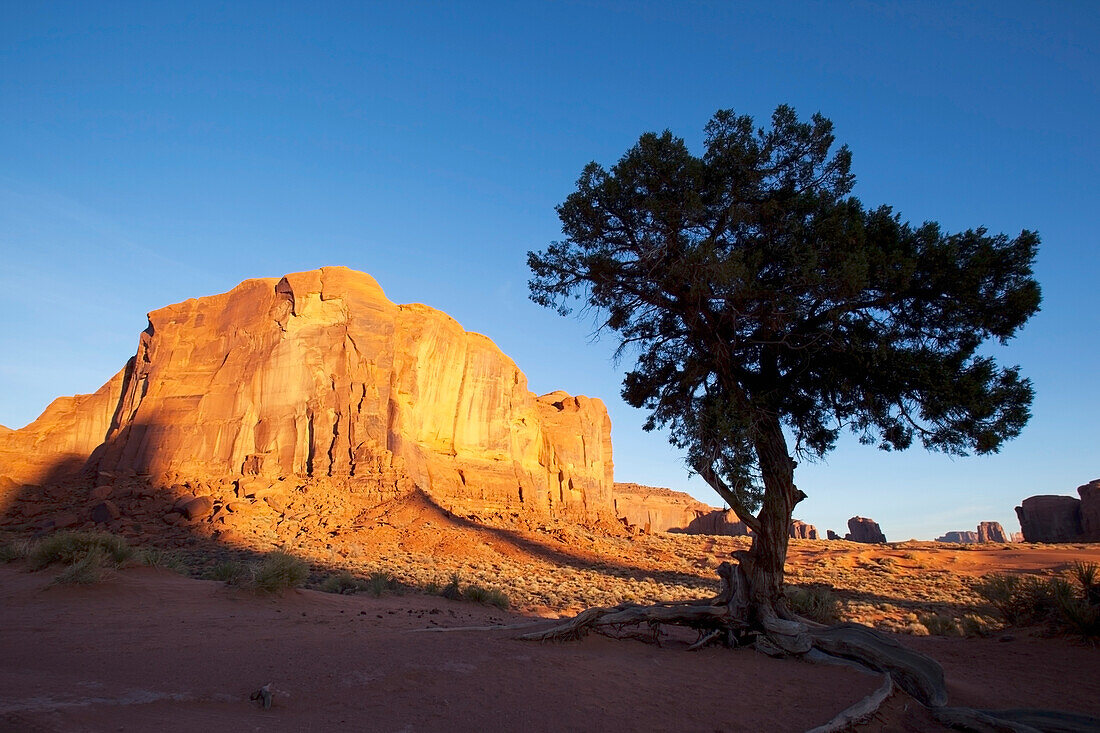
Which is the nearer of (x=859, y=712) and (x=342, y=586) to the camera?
(x=859, y=712)

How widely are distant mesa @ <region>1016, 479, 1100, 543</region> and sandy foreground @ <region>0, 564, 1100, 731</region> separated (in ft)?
191

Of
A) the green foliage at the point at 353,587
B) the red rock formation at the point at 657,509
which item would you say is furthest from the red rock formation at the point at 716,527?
the green foliage at the point at 353,587

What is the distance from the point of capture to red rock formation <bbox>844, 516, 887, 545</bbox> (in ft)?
270

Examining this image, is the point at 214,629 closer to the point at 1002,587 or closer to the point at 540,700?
the point at 540,700

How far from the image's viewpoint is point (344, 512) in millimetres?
36562

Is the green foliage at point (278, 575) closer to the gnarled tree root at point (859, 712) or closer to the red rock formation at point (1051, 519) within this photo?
the gnarled tree root at point (859, 712)

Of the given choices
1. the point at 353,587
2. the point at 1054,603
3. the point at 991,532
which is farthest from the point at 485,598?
the point at 991,532

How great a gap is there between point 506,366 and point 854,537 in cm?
6011

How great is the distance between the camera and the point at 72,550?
1236 cm

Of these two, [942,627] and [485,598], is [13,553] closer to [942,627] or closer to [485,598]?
[485,598]

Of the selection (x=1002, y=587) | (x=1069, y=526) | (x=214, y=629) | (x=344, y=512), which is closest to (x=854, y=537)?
(x=1069, y=526)

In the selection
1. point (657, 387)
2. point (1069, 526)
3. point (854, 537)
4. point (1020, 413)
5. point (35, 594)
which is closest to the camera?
point (1020, 413)

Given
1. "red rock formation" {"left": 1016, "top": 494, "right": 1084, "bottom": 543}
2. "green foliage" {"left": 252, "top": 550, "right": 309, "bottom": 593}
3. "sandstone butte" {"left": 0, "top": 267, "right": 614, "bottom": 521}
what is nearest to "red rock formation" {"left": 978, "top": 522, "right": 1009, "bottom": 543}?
"red rock formation" {"left": 1016, "top": 494, "right": 1084, "bottom": 543}

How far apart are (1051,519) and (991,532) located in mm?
84009
